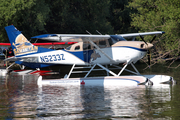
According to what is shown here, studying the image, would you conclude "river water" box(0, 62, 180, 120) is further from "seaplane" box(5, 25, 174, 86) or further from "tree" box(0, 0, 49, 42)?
"tree" box(0, 0, 49, 42)

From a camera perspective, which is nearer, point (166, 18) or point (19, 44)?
point (19, 44)

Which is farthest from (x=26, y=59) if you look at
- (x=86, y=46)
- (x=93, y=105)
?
(x=93, y=105)

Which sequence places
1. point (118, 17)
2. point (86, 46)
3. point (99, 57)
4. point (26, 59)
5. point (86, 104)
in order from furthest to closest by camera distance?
point (118, 17) < point (26, 59) < point (86, 46) < point (99, 57) < point (86, 104)

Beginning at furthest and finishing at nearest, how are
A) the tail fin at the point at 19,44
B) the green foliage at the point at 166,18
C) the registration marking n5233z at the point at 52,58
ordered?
the green foliage at the point at 166,18 → the tail fin at the point at 19,44 → the registration marking n5233z at the point at 52,58

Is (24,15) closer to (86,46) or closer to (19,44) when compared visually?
(19,44)

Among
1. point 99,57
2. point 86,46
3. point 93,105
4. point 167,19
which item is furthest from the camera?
point 167,19

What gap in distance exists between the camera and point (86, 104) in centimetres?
831

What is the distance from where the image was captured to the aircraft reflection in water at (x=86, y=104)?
7.01 metres

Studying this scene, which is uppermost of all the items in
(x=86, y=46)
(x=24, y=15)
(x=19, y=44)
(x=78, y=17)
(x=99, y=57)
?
(x=78, y=17)

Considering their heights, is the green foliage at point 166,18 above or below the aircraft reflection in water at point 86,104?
above

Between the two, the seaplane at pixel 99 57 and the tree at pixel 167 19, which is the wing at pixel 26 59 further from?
the tree at pixel 167 19

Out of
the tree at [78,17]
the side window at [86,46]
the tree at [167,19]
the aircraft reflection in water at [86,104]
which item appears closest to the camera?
the aircraft reflection in water at [86,104]

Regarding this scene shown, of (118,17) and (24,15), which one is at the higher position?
(118,17)

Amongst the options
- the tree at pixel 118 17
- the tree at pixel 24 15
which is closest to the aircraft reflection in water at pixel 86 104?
the tree at pixel 24 15
